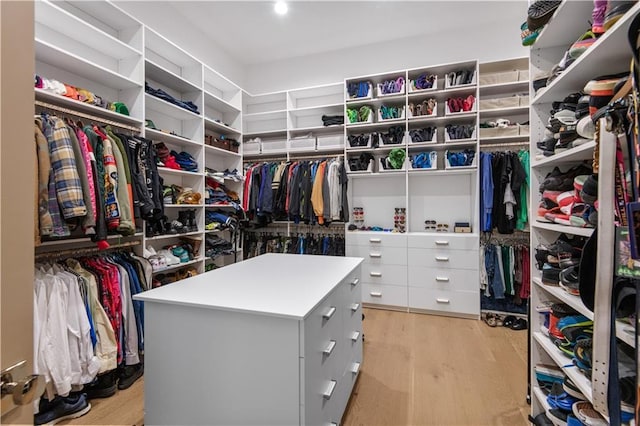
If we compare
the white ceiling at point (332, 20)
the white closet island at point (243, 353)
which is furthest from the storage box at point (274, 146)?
the white closet island at point (243, 353)

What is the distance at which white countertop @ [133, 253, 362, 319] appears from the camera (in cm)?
113

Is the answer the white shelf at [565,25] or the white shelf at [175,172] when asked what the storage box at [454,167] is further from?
the white shelf at [175,172]

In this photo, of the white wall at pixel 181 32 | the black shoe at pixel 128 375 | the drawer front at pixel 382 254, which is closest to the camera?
the black shoe at pixel 128 375

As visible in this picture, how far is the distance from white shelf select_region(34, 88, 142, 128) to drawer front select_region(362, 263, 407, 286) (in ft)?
9.04

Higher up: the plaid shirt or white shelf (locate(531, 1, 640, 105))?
white shelf (locate(531, 1, 640, 105))

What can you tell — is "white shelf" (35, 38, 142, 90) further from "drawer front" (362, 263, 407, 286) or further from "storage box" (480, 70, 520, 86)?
"storage box" (480, 70, 520, 86)

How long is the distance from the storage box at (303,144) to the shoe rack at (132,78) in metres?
0.84

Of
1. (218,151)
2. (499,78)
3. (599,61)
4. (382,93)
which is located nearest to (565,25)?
(599,61)

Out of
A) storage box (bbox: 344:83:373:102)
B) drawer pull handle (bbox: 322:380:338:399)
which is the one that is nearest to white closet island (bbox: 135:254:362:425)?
drawer pull handle (bbox: 322:380:338:399)

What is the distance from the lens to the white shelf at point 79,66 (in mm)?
1835

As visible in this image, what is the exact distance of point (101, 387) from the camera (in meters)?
1.89

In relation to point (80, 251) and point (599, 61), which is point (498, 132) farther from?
point (80, 251)

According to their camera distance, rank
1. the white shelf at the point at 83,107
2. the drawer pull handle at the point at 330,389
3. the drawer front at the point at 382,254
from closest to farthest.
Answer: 1. the drawer pull handle at the point at 330,389
2. the white shelf at the point at 83,107
3. the drawer front at the point at 382,254

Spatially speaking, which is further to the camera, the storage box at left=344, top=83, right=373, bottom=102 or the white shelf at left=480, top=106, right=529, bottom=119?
the storage box at left=344, top=83, right=373, bottom=102
